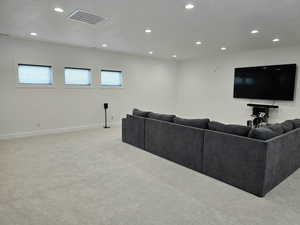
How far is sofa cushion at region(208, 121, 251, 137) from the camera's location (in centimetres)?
288

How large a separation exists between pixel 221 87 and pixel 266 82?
5.29 feet

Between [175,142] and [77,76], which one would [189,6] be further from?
[77,76]

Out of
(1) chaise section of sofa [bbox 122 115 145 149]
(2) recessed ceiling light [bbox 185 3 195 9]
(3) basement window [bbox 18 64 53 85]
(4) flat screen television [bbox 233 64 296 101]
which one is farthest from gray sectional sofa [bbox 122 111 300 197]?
(3) basement window [bbox 18 64 53 85]

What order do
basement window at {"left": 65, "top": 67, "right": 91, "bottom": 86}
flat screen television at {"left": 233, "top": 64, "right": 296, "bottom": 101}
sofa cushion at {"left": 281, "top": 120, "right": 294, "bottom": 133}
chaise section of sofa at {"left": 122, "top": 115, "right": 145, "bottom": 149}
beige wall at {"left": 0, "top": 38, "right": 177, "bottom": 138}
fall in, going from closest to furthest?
sofa cushion at {"left": 281, "top": 120, "right": 294, "bottom": 133}, chaise section of sofa at {"left": 122, "top": 115, "right": 145, "bottom": 149}, beige wall at {"left": 0, "top": 38, "right": 177, "bottom": 138}, flat screen television at {"left": 233, "top": 64, "right": 296, "bottom": 101}, basement window at {"left": 65, "top": 67, "right": 91, "bottom": 86}

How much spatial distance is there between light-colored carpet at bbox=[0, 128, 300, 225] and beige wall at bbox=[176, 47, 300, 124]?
3.88 m

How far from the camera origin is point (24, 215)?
213 centimetres

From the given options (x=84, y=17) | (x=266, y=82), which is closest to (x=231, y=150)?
(x=84, y=17)

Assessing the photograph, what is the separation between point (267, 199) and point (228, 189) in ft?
1.56

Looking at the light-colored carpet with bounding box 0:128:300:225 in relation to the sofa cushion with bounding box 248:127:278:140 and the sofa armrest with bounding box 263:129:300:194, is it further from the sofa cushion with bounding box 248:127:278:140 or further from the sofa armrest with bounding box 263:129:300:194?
Answer: the sofa cushion with bounding box 248:127:278:140

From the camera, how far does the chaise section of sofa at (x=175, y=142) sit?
11.0 feet

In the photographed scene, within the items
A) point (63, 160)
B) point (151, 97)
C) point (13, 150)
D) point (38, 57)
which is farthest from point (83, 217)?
point (151, 97)

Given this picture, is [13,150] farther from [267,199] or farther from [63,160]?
[267,199]

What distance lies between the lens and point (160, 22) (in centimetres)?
385

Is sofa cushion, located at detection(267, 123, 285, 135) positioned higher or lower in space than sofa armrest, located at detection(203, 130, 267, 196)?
higher
